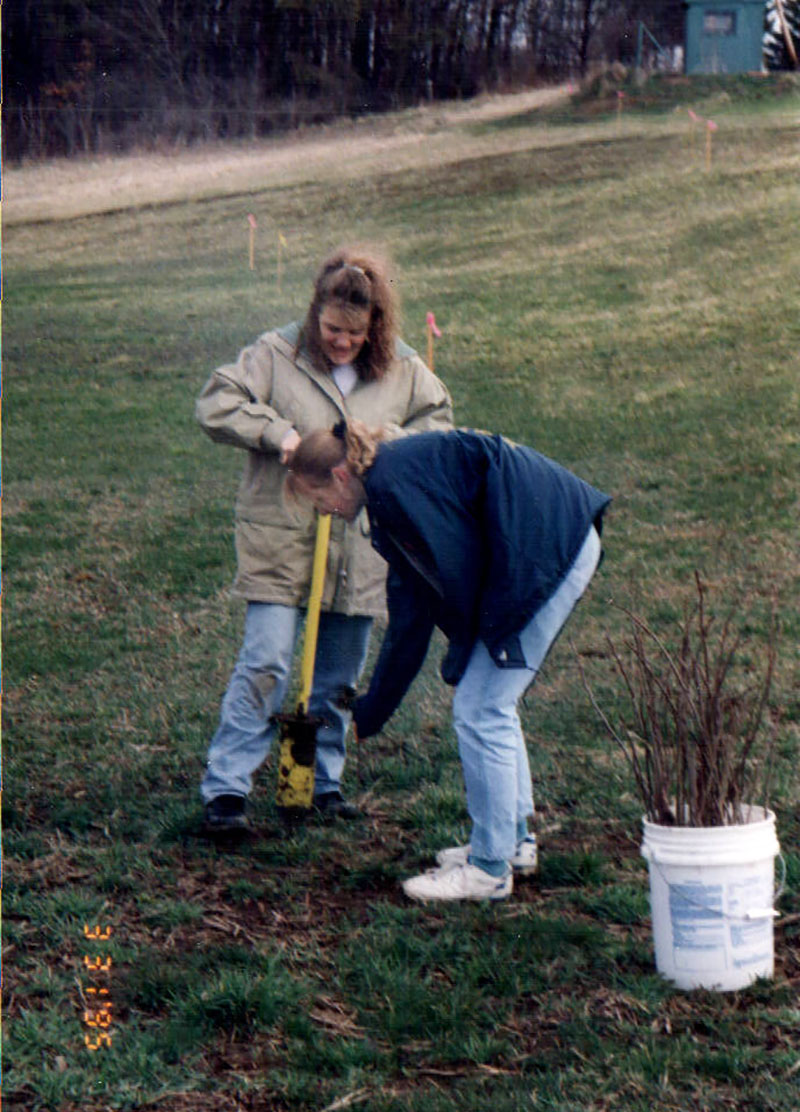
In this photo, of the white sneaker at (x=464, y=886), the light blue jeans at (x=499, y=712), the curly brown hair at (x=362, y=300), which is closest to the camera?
the light blue jeans at (x=499, y=712)

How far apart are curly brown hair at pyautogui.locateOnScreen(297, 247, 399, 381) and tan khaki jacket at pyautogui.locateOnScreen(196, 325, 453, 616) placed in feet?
0.16

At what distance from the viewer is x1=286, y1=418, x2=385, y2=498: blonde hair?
351 cm

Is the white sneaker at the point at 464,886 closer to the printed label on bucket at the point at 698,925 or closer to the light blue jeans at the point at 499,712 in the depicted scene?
the light blue jeans at the point at 499,712

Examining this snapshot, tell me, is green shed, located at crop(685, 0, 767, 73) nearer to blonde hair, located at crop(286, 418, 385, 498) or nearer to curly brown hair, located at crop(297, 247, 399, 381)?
curly brown hair, located at crop(297, 247, 399, 381)

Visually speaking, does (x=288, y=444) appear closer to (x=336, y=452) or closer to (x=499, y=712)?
(x=336, y=452)

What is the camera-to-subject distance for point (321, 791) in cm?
453

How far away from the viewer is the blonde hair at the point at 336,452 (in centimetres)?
351

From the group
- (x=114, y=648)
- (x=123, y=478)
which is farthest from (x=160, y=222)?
(x=114, y=648)

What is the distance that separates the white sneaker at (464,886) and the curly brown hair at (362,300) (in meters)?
1.46

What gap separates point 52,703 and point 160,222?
10.6 m

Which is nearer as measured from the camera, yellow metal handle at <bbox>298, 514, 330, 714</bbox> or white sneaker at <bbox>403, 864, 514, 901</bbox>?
white sneaker at <bbox>403, 864, 514, 901</bbox>

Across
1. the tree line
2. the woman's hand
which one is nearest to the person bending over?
the woman's hand

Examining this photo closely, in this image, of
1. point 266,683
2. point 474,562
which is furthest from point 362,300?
point 266,683
